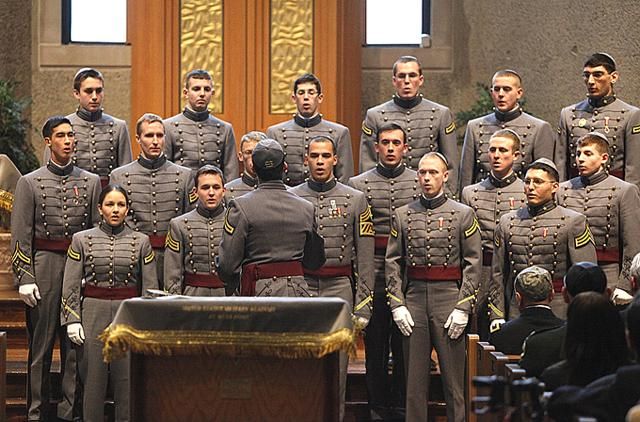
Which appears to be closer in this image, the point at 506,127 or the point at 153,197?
the point at 153,197

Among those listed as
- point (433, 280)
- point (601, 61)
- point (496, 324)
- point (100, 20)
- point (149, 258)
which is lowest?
point (496, 324)

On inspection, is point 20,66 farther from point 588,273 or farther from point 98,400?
point 588,273

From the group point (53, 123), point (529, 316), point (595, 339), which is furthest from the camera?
point (53, 123)

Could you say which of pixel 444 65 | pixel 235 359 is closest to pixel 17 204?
pixel 235 359

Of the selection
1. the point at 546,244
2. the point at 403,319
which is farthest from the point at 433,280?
the point at 546,244

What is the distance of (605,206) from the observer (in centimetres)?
718

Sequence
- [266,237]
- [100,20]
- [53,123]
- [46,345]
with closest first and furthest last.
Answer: [266,237] < [46,345] < [53,123] < [100,20]

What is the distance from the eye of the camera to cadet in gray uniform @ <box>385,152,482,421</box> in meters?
6.99

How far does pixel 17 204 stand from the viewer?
7.41 metres

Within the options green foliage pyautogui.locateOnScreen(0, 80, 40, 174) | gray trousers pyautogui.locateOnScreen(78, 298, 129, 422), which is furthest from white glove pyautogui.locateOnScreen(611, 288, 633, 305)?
green foliage pyautogui.locateOnScreen(0, 80, 40, 174)

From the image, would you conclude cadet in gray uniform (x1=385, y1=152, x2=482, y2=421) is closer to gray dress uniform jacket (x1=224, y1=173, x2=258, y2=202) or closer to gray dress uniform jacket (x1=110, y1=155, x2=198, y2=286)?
gray dress uniform jacket (x1=224, y1=173, x2=258, y2=202)

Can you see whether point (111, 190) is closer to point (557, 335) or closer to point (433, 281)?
point (433, 281)

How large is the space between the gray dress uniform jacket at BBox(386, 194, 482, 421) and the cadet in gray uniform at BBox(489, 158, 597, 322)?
0.57 feet

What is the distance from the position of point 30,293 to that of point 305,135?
1.92 m
